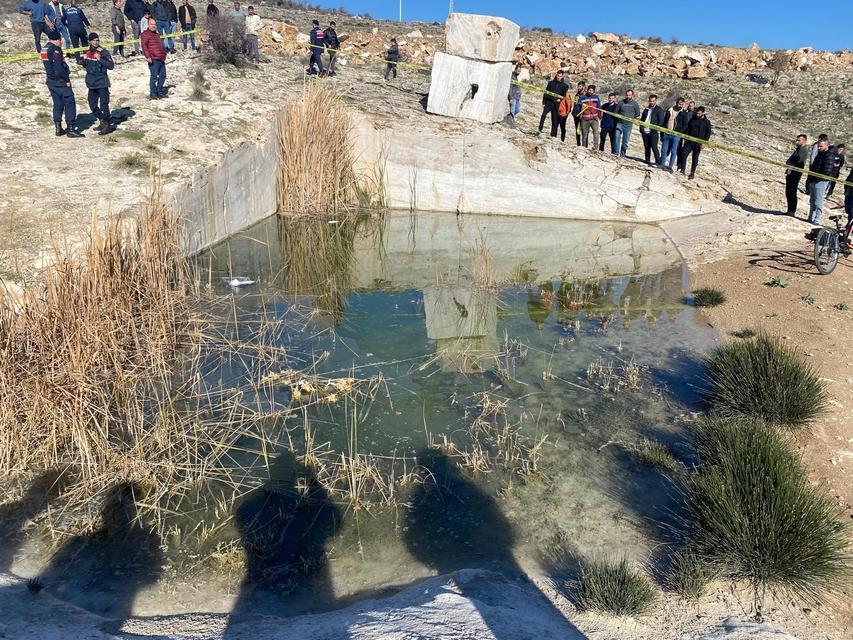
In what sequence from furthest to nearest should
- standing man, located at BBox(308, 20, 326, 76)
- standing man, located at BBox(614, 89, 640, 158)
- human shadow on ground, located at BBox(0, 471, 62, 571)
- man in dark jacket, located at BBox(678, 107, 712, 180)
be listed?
standing man, located at BBox(308, 20, 326, 76) → standing man, located at BBox(614, 89, 640, 158) → man in dark jacket, located at BBox(678, 107, 712, 180) → human shadow on ground, located at BBox(0, 471, 62, 571)

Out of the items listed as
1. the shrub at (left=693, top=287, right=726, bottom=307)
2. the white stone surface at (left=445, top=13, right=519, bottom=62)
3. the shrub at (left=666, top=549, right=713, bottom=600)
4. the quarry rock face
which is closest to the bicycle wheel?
the shrub at (left=693, top=287, right=726, bottom=307)

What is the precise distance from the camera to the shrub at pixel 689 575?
13.5 ft

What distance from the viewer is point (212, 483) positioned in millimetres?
5152

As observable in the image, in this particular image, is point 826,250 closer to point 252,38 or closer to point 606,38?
point 252,38

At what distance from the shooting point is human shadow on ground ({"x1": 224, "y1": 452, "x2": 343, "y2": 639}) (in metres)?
4.11

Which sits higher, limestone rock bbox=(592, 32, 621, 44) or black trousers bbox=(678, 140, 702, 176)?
limestone rock bbox=(592, 32, 621, 44)

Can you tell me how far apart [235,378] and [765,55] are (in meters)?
32.5

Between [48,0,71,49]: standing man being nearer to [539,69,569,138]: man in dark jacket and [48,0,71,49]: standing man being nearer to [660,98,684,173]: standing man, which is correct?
[539,69,569,138]: man in dark jacket

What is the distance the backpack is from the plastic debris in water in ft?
27.5

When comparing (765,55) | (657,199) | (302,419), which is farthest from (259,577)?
(765,55)

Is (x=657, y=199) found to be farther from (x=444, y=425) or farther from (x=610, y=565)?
(x=610, y=565)

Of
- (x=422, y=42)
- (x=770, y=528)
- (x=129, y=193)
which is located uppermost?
(x=422, y=42)

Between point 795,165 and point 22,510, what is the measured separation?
41.3ft

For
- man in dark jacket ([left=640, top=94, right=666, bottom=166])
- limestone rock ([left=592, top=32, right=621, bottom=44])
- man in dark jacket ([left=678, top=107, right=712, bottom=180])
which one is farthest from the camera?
limestone rock ([left=592, top=32, right=621, bottom=44])
